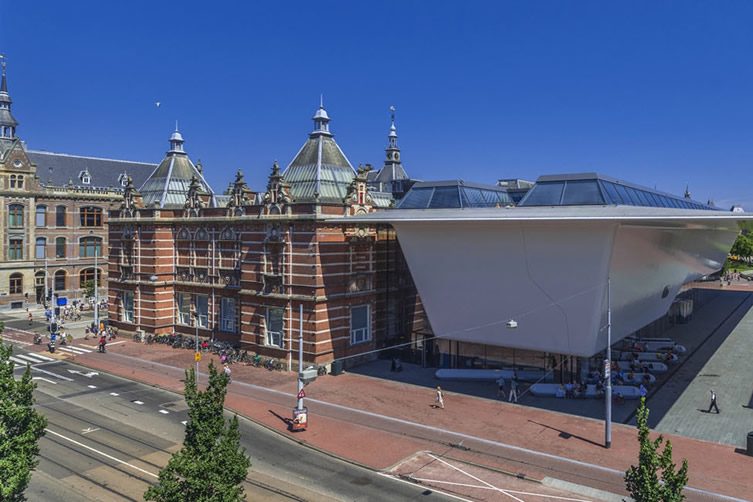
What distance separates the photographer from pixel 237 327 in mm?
Answer: 45812

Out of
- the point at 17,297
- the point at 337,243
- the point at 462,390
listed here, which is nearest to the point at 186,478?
the point at 462,390

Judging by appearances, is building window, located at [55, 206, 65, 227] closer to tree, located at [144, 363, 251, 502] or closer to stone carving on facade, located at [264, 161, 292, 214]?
stone carving on facade, located at [264, 161, 292, 214]

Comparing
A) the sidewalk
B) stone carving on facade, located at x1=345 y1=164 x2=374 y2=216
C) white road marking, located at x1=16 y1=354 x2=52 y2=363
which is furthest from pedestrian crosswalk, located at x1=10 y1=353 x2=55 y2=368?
stone carving on facade, located at x1=345 y1=164 x2=374 y2=216

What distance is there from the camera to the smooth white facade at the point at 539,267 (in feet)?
94.9

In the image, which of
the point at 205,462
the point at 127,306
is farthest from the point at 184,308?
the point at 205,462

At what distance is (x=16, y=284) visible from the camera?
232ft

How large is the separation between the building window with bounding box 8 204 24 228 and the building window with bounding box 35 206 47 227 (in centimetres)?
186

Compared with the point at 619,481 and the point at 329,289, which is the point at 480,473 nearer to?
the point at 619,481

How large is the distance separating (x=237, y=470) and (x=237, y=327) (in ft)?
106

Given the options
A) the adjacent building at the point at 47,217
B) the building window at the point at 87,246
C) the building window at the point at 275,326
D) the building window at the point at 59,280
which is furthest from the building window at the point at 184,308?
the building window at the point at 59,280

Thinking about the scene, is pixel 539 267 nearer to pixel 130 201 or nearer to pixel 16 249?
pixel 130 201

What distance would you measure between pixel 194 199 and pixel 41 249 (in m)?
37.0

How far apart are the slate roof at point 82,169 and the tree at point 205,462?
230ft

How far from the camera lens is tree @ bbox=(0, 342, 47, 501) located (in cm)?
1559
